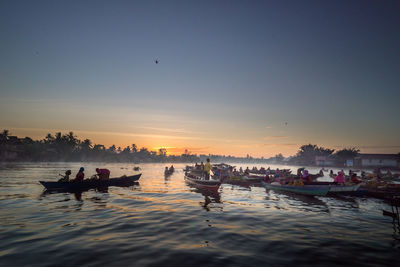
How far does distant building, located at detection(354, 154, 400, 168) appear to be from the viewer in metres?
82.2

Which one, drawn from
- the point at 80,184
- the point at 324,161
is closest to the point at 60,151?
the point at 80,184

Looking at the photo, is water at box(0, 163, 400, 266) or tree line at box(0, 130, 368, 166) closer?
water at box(0, 163, 400, 266)

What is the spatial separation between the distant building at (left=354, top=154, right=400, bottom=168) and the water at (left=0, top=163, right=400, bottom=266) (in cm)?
9188

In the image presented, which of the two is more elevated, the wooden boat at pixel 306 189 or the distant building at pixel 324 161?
the distant building at pixel 324 161

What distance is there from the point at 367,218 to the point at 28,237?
19803 millimetres

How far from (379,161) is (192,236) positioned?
107 metres

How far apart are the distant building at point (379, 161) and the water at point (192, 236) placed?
91883 mm

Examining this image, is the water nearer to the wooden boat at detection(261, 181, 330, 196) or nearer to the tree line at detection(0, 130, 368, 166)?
the wooden boat at detection(261, 181, 330, 196)

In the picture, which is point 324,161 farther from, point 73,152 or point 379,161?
point 73,152

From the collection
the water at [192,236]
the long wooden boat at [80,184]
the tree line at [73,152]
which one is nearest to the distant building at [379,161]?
the tree line at [73,152]

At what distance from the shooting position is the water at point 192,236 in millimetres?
7551

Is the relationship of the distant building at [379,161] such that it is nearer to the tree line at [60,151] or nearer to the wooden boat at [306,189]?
the wooden boat at [306,189]

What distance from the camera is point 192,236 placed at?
9836mm

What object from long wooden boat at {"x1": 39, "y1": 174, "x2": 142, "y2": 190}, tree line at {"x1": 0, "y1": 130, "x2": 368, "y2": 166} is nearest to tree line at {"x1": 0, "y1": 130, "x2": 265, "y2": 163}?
tree line at {"x1": 0, "y1": 130, "x2": 368, "y2": 166}
